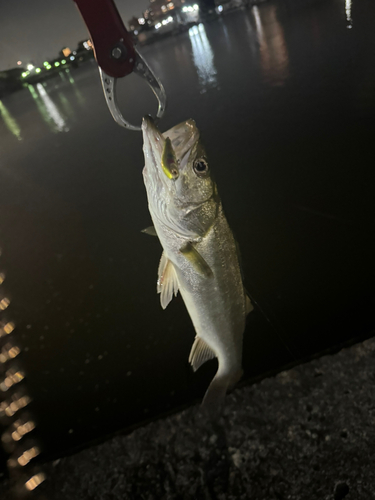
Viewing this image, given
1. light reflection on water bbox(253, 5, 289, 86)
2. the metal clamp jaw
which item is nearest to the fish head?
the metal clamp jaw

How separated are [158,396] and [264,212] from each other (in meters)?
3.13

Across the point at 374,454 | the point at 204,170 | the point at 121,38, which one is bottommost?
the point at 374,454

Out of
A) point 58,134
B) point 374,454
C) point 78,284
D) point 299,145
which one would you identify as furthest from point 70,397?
point 58,134

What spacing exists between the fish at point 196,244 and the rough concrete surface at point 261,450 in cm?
42

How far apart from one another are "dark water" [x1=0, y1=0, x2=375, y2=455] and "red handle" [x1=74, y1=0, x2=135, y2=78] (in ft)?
5.99

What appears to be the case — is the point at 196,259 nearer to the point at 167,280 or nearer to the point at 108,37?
the point at 167,280

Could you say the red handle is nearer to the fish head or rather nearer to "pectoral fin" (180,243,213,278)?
the fish head

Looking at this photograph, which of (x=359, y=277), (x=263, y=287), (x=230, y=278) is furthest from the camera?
(x=263, y=287)

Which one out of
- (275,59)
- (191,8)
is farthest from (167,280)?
(191,8)

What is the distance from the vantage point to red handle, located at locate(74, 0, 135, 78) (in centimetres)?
106

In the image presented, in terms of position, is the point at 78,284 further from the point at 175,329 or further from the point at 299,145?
the point at 299,145

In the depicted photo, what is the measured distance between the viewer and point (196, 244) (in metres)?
1.62

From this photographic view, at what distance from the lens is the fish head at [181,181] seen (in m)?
1.31

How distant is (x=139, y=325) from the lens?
3.73 metres
